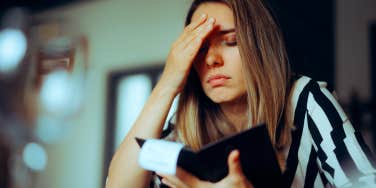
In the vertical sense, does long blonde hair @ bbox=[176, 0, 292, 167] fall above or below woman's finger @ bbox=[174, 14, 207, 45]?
below

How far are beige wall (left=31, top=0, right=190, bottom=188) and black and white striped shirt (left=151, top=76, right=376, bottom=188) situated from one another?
90 cm

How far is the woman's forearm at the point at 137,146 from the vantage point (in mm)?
762

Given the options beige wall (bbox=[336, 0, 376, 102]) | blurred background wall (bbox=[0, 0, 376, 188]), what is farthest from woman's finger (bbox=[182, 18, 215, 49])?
beige wall (bbox=[336, 0, 376, 102])

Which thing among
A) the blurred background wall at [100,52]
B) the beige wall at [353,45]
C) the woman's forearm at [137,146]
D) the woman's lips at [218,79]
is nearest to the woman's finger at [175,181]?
the woman's forearm at [137,146]

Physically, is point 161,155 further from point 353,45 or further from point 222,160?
point 353,45

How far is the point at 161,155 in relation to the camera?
55 centimetres

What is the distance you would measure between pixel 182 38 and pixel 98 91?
2.88 ft

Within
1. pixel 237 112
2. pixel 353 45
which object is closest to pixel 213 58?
pixel 237 112

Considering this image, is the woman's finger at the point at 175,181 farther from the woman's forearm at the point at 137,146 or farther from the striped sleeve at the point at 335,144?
the striped sleeve at the point at 335,144

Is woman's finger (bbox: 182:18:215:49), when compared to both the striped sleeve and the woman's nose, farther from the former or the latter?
the striped sleeve

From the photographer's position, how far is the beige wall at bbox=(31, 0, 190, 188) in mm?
1594

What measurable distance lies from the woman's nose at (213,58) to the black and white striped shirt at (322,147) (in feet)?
0.53

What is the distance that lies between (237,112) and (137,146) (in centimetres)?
26

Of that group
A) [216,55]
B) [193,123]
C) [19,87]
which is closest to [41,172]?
[19,87]
